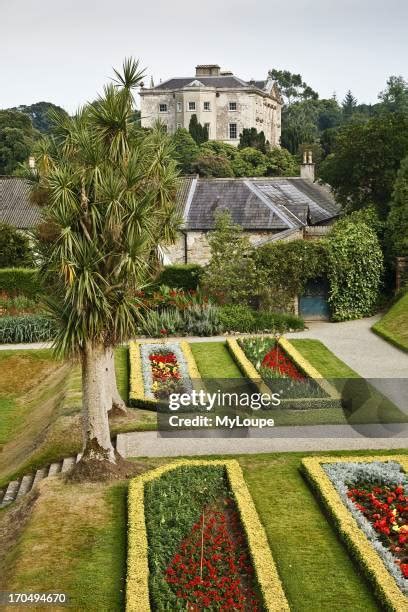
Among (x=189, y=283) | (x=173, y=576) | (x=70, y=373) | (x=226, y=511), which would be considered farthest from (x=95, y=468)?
(x=189, y=283)

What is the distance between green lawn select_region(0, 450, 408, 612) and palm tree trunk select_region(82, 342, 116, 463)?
0.70 m

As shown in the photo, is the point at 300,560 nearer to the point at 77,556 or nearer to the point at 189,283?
the point at 77,556

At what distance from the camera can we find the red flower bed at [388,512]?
40.7 ft

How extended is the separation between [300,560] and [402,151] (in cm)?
3089

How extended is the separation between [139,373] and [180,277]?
11.0 meters

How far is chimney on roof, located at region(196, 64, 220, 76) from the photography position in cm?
10606

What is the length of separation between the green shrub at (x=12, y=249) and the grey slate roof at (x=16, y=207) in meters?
10.3

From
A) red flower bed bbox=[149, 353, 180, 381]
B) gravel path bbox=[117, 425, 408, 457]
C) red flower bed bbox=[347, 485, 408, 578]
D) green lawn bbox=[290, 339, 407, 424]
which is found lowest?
gravel path bbox=[117, 425, 408, 457]

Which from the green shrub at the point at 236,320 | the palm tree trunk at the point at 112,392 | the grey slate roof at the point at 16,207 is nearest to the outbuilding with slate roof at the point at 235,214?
the green shrub at the point at 236,320

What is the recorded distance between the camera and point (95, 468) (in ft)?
49.9

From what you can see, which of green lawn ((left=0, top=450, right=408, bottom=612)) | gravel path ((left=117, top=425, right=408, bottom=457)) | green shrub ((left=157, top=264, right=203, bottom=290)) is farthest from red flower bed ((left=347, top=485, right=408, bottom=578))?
green shrub ((left=157, top=264, right=203, bottom=290))

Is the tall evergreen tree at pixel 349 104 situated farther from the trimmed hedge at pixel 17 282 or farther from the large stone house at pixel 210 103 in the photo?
the trimmed hedge at pixel 17 282

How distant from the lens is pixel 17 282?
33625 mm

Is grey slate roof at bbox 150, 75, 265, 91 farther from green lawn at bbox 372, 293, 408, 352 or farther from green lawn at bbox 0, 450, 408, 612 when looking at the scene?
green lawn at bbox 0, 450, 408, 612
